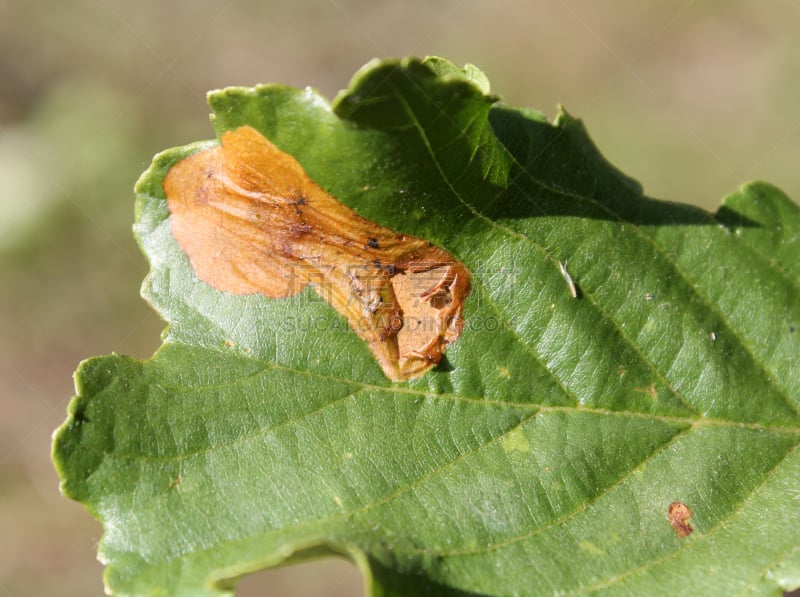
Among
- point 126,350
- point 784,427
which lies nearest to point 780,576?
point 784,427

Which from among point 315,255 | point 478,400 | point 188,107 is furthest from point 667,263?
point 188,107

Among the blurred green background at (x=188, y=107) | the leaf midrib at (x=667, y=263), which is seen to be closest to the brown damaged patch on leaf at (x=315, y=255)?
the leaf midrib at (x=667, y=263)

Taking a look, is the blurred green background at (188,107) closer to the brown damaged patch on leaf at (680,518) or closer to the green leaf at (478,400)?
the green leaf at (478,400)

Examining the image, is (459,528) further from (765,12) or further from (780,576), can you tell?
(765,12)

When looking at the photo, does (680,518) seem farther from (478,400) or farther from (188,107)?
(188,107)

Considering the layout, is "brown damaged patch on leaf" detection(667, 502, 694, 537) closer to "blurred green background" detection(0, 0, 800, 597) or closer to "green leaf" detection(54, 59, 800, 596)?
"green leaf" detection(54, 59, 800, 596)

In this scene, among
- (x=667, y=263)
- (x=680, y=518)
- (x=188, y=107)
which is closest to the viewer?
(x=680, y=518)

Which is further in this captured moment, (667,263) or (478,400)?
(667,263)
